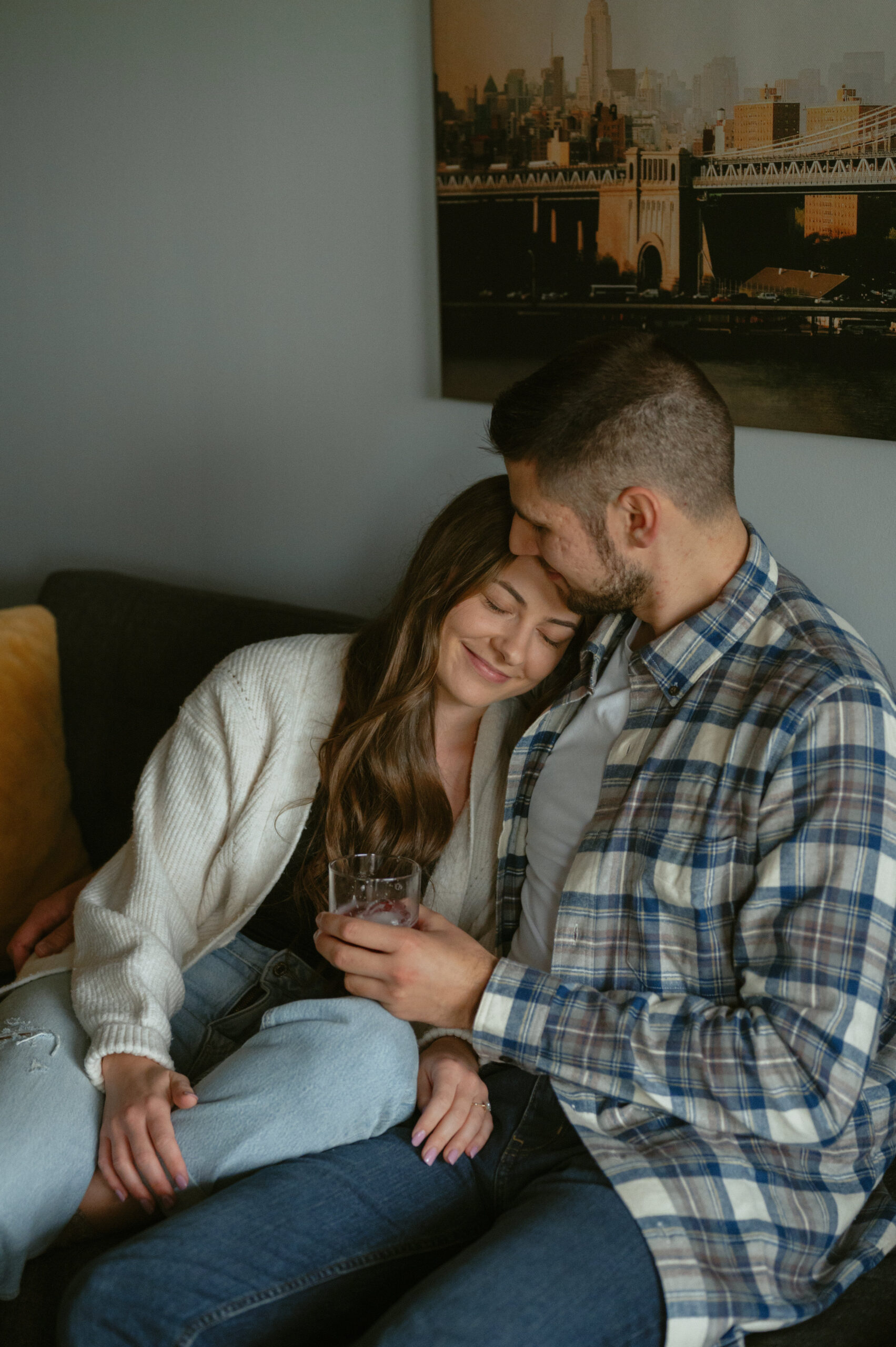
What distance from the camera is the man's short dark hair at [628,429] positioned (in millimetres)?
1457

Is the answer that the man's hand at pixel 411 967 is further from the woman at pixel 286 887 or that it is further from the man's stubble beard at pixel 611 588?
the man's stubble beard at pixel 611 588

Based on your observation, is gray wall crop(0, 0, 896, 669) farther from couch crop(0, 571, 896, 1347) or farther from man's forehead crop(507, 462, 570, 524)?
man's forehead crop(507, 462, 570, 524)

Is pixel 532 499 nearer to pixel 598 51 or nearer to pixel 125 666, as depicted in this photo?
pixel 598 51

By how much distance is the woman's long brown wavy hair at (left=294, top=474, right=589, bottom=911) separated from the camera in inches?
68.7

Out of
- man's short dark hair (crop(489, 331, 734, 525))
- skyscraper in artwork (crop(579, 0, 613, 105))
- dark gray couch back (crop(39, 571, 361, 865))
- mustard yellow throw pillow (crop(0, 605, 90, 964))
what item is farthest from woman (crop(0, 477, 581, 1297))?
skyscraper in artwork (crop(579, 0, 613, 105))

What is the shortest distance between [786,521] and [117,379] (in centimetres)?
169

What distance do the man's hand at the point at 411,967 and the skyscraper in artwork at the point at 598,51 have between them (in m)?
1.28

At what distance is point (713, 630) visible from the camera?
148cm

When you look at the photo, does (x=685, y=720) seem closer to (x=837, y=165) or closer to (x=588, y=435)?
(x=588, y=435)

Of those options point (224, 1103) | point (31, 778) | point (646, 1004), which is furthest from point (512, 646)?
point (31, 778)

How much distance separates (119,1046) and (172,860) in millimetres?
320

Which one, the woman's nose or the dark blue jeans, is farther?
the woman's nose

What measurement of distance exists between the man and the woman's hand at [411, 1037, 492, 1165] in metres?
0.02

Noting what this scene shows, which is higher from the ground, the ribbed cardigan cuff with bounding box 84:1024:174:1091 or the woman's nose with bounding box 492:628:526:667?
the woman's nose with bounding box 492:628:526:667
